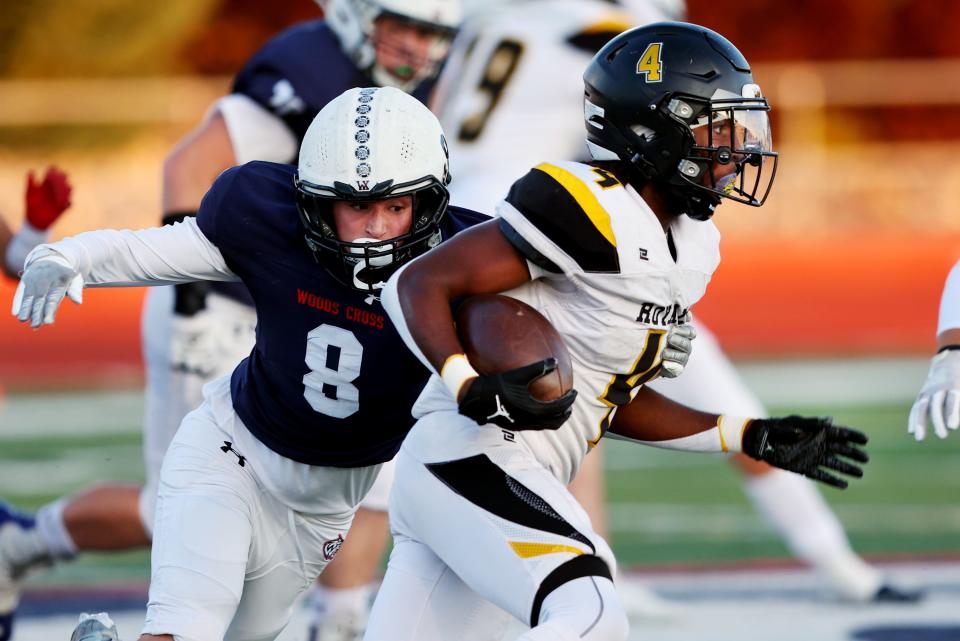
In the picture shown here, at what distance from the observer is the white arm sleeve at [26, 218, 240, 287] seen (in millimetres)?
3242

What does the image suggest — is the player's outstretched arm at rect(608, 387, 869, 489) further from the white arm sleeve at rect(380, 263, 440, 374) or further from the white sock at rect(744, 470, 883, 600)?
the white sock at rect(744, 470, 883, 600)

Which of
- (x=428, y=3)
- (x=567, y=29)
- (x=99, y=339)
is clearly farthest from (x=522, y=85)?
(x=99, y=339)

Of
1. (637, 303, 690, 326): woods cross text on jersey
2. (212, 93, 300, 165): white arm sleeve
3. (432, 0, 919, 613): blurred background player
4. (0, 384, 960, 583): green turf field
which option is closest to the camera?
(637, 303, 690, 326): woods cross text on jersey

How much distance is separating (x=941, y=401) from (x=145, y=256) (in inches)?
64.1

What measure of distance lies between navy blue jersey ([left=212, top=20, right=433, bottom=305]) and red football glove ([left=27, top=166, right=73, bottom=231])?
533mm

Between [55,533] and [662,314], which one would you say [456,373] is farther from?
[55,533]

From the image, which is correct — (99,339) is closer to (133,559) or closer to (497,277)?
(133,559)

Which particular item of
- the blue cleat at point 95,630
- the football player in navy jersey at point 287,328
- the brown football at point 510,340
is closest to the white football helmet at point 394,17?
the football player in navy jersey at point 287,328

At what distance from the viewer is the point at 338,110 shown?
3.30 m

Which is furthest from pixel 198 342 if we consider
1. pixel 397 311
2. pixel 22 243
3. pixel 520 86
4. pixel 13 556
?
pixel 397 311

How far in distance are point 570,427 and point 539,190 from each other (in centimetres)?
48

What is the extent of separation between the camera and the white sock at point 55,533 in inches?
179

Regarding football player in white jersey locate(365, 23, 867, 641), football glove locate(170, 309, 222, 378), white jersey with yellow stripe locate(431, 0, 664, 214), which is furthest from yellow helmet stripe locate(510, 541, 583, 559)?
white jersey with yellow stripe locate(431, 0, 664, 214)

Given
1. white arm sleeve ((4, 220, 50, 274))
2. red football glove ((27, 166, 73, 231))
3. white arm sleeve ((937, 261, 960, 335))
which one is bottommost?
white arm sleeve ((4, 220, 50, 274))
